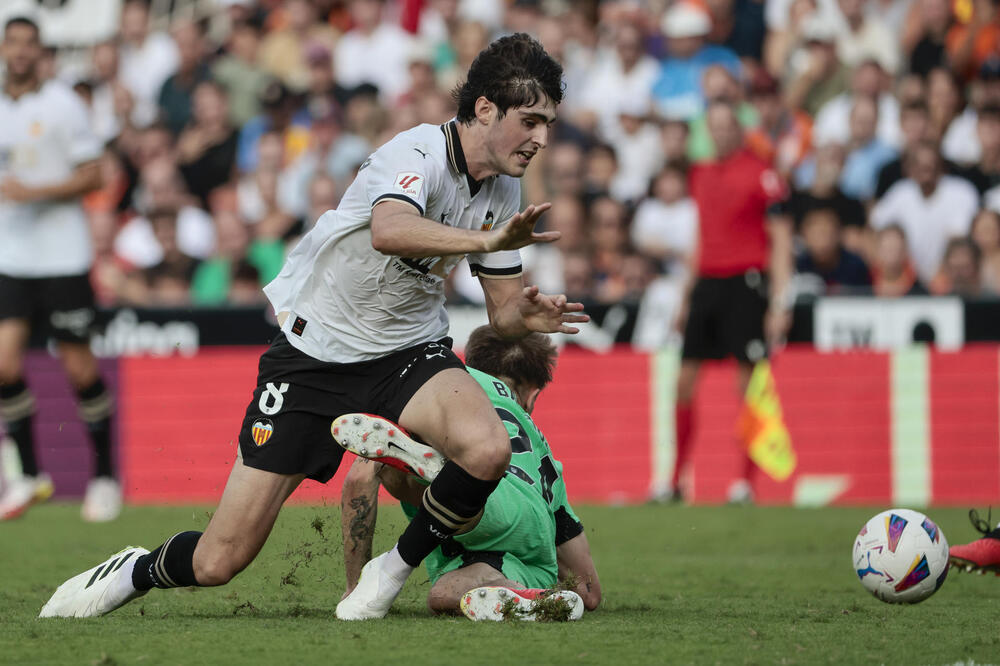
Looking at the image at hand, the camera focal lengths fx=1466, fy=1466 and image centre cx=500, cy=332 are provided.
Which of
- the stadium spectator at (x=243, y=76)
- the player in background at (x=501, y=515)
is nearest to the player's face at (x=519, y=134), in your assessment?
the player in background at (x=501, y=515)

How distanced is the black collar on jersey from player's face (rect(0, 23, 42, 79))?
4.89 m

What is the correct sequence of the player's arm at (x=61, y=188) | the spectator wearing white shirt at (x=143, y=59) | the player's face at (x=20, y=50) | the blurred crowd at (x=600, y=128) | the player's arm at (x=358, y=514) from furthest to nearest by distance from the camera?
the spectator wearing white shirt at (x=143, y=59) → the blurred crowd at (x=600, y=128) → the player's arm at (x=61, y=188) → the player's face at (x=20, y=50) → the player's arm at (x=358, y=514)

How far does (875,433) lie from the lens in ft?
36.8

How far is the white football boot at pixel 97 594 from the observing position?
5480 mm

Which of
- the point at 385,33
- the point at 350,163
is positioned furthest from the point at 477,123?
the point at 385,33

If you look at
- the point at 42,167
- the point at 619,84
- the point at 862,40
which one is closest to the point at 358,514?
the point at 42,167

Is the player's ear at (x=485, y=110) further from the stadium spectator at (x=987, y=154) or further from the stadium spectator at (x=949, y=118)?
the stadium spectator at (x=949, y=118)

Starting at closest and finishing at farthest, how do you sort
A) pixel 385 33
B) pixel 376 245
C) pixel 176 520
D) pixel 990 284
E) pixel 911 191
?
pixel 376 245, pixel 176 520, pixel 990 284, pixel 911 191, pixel 385 33

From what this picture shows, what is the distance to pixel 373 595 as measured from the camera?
5.31m

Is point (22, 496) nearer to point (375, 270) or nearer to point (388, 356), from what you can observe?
point (388, 356)

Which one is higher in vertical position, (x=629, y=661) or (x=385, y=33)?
(x=385, y=33)

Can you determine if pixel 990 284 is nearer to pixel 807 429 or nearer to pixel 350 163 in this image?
pixel 807 429

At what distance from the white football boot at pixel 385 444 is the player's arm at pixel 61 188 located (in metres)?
5.03

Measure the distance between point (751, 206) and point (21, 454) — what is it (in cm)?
551
